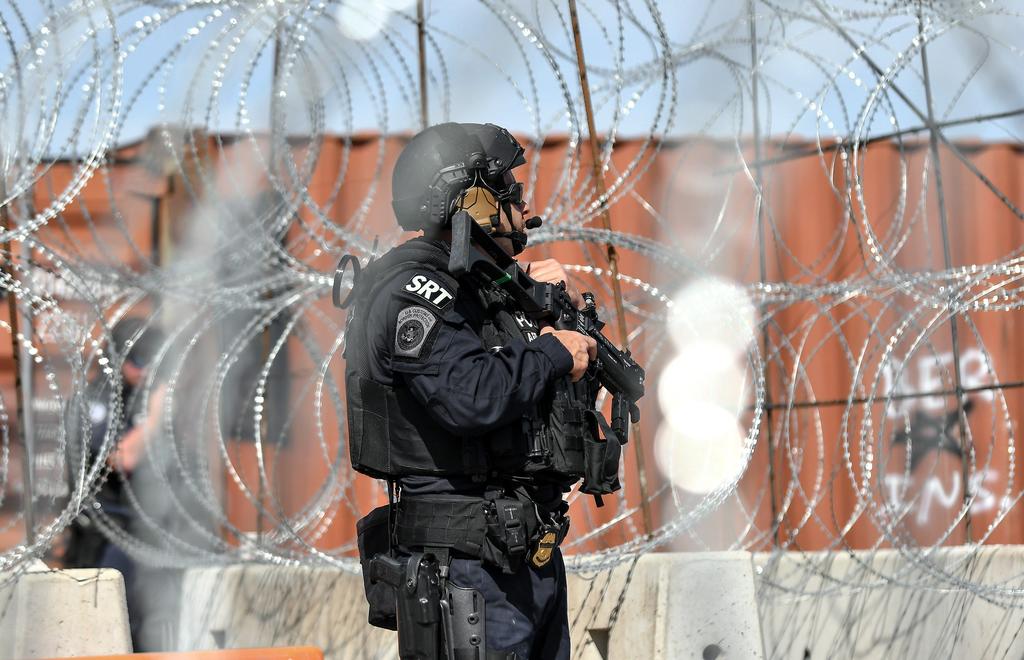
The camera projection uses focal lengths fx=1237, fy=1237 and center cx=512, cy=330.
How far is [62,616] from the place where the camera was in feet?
14.9

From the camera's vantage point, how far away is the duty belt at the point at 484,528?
8.52 feet

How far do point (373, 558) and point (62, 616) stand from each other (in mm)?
2314

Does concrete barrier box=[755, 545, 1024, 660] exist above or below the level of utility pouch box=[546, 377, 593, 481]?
below

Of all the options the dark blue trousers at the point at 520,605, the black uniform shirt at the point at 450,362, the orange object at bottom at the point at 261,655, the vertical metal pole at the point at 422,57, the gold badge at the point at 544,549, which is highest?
the vertical metal pole at the point at 422,57

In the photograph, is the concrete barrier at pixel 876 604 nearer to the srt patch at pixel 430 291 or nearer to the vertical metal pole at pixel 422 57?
the vertical metal pole at pixel 422 57

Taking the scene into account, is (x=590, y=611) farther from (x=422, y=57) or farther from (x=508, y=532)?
(x=422, y=57)

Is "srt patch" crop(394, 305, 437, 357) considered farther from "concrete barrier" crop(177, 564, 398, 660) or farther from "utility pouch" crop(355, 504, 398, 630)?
"concrete barrier" crop(177, 564, 398, 660)

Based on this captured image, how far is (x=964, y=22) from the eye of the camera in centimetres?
468

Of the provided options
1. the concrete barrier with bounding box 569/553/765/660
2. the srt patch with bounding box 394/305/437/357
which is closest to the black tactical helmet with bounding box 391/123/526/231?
the srt patch with bounding box 394/305/437/357

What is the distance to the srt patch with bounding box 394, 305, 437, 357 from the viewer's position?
2.54 meters

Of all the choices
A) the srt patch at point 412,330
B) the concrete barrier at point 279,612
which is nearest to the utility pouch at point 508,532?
the srt patch at point 412,330

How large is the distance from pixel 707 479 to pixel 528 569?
14.5 feet

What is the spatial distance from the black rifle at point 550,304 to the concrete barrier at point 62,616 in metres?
2.52

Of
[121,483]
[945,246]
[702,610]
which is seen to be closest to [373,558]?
[702,610]
